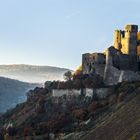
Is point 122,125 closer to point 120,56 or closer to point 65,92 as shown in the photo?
point 120,56

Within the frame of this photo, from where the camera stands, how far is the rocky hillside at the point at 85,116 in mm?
98250

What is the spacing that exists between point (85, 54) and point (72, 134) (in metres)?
21.2

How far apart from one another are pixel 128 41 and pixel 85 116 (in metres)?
16.3

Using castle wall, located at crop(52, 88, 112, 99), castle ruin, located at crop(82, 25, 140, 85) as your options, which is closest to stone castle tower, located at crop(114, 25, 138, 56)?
castle ruin, located at crop(82, 25, 140, 85)

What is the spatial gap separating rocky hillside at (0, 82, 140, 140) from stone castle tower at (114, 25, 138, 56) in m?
9.08

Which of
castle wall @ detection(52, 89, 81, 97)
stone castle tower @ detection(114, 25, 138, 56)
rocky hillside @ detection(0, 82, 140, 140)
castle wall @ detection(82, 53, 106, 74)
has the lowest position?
rocky hillside @ detection(0, 82, 140, 140)

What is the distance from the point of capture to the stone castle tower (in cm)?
12244

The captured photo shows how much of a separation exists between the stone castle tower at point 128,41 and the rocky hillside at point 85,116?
9.08 m

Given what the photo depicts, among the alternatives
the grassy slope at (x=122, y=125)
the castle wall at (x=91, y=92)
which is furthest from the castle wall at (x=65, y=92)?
the grassy slope at (x=122, y=125)

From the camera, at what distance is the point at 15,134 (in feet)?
390

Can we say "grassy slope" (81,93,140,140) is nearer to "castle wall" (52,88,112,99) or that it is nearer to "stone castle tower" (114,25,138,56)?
"castle wall" (52,88,112,99)

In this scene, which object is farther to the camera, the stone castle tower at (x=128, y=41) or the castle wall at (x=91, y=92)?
the stone castle tower at (x=128, y=41)

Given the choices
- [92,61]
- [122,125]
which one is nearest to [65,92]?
[92,61]

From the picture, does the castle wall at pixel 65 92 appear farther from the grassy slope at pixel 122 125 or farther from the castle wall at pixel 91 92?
the grassy slope at pixel 122 125
